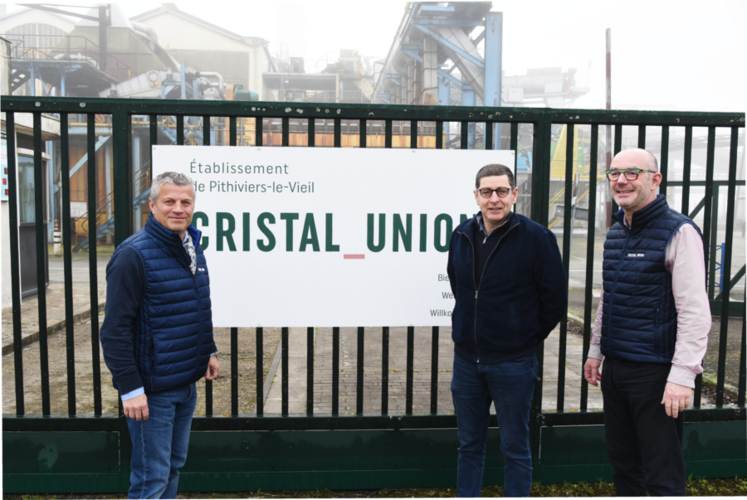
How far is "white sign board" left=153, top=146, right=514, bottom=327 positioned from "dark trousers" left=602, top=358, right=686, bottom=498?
1.06 m

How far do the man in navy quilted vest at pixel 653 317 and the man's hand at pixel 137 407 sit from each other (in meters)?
2.19

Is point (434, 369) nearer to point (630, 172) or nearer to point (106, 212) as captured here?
point (630, 172)

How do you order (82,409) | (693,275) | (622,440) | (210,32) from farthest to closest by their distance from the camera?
(210,32) → (82,409) → (622,440) → (693,275)

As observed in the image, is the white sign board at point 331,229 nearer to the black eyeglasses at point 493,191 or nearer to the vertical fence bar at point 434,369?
the vertical fence bar at point 434,369

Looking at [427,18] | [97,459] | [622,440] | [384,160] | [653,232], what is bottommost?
[97,459]

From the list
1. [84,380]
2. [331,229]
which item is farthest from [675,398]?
[84,380]

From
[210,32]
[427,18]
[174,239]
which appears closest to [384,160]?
[174,239]

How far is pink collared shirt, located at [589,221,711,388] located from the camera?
221 cm

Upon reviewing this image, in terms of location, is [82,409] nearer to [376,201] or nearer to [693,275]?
[376,201]

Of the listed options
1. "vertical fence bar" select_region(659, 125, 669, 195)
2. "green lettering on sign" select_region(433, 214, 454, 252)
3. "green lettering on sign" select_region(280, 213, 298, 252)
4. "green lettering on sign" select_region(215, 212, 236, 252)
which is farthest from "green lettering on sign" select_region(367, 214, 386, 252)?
"vertical fence bar" select_region(659, 125, 669, 195)

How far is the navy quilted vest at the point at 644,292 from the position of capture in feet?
7.63

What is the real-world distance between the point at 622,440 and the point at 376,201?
1901 millimetres

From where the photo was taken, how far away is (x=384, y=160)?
317 cm

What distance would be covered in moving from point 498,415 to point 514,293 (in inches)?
26.6
